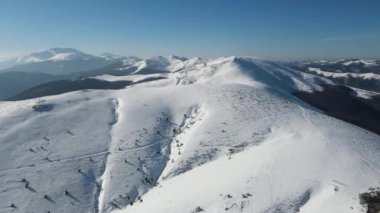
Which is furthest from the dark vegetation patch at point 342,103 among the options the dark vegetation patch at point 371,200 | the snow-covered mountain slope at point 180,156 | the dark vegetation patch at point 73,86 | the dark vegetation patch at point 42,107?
the dark vegetation patch at point 73,86

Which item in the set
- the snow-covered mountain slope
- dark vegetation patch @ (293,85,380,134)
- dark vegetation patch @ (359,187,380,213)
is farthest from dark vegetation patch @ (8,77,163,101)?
dark vegetation patch @ (359,187,380,213)

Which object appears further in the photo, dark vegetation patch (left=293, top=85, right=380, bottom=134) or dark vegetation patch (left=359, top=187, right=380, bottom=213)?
dark vegetation patch (left=293, top=85, right=380, bottom=134)

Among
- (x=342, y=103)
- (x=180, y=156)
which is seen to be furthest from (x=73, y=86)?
(x=180, y=156)

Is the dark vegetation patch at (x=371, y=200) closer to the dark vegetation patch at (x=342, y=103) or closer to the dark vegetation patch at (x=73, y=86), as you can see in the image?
the dark vegetation patch at (x=342, y=103)

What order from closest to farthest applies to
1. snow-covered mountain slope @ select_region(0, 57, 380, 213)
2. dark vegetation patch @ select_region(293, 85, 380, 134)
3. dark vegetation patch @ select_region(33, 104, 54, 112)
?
1. snow-covered mountain slope @ select_region(0, 57, 380, 213)
2. dark vegetation patch @ select_region(33, 104, 54, 112)
3. dark vegetation patch @ select_region(293, 85, 380, 134)

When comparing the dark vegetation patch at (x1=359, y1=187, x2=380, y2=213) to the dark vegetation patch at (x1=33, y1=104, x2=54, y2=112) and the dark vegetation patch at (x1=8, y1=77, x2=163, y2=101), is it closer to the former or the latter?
the dark vegetation patch at (x1=33, y1=104, x2=54, y2=112)

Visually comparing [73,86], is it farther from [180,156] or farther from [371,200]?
[371,200]
